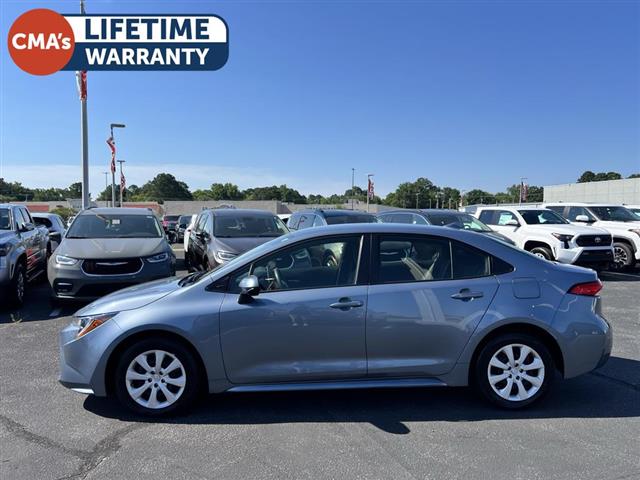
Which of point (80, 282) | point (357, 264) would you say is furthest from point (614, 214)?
point (80, 282)

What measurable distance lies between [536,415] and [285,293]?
2324 mm

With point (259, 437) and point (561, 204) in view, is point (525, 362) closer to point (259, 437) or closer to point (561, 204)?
point (259, 437)

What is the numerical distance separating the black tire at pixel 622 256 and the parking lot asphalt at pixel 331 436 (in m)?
9.95

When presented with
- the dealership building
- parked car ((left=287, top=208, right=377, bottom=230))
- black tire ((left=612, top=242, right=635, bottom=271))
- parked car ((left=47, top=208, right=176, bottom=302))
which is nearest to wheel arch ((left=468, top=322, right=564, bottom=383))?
parked car ((left=47, top=208, right=176, bottom=302))

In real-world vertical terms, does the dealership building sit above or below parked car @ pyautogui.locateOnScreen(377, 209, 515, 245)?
above

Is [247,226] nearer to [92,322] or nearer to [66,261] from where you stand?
[66,261]

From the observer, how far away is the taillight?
4.14m

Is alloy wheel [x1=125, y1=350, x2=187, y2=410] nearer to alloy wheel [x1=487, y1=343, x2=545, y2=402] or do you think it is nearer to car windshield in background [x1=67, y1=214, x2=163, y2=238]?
alloy wheel [x1=487, y1=343, x2=545, y2=402]

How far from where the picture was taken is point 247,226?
9.77m

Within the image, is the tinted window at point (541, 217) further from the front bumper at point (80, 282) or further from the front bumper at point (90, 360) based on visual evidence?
the front bumper at point (90, 360)

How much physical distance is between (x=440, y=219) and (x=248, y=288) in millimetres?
9766

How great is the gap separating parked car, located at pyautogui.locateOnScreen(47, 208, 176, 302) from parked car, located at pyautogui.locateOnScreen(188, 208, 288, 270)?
0.91m

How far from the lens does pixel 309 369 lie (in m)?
3.91

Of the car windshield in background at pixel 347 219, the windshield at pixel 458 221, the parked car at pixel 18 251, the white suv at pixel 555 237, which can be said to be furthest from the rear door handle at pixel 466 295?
the white suv at pixel 555 237
